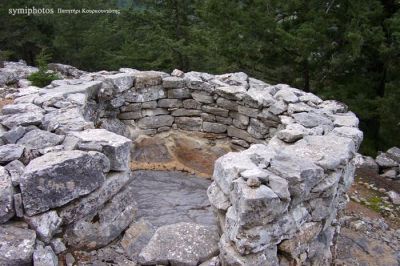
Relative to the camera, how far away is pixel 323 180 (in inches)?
189

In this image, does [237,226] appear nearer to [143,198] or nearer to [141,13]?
[143,198]

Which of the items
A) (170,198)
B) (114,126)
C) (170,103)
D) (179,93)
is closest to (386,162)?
(179,93)

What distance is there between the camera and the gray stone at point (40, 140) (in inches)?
199

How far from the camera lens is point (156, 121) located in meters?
8.77

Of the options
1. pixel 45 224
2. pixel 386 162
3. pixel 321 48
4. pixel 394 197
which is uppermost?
pixel 321 48

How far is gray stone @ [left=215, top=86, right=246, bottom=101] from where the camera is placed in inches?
310

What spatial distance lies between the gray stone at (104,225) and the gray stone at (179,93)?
384 cm

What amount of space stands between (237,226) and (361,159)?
21.5ft

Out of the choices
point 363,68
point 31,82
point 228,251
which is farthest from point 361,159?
point 31,82

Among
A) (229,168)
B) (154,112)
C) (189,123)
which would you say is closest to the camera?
(229,168)

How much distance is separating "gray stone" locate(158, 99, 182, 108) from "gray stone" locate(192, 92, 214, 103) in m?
0.38

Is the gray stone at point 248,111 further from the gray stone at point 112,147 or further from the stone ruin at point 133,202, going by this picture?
the gray stone at point 112,147

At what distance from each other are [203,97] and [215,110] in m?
0.36

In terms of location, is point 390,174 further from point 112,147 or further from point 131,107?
point 112,147
